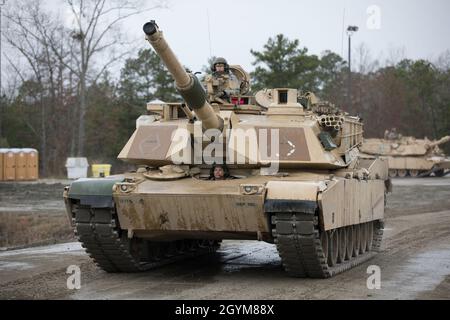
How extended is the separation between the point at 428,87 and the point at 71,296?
6019 centimetres

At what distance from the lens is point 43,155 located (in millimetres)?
48750

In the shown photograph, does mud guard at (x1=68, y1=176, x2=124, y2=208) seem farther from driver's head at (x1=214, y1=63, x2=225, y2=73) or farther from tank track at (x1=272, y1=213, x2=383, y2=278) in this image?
driver's head at (x1=214, y1=63, x2=225, y2=73)

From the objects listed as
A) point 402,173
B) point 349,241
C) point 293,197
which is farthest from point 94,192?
point 402,173

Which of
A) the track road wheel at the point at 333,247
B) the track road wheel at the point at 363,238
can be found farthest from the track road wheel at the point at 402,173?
the track road wheel at the point at 333,247

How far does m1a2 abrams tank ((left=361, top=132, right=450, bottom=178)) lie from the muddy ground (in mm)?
28485

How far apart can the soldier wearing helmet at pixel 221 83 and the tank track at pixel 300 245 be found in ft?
10.7

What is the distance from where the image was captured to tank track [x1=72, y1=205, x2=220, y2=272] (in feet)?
40.8

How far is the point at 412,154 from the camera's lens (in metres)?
48.0

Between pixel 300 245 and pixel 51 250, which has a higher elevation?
pixel 300 245

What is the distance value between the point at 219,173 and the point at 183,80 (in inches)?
83.3

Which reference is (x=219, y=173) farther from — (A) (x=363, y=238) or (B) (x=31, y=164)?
(B) (x=31, y=164)

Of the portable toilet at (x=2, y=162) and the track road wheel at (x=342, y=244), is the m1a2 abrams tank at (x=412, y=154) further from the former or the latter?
the track road wheel at (x=342, y=244)
